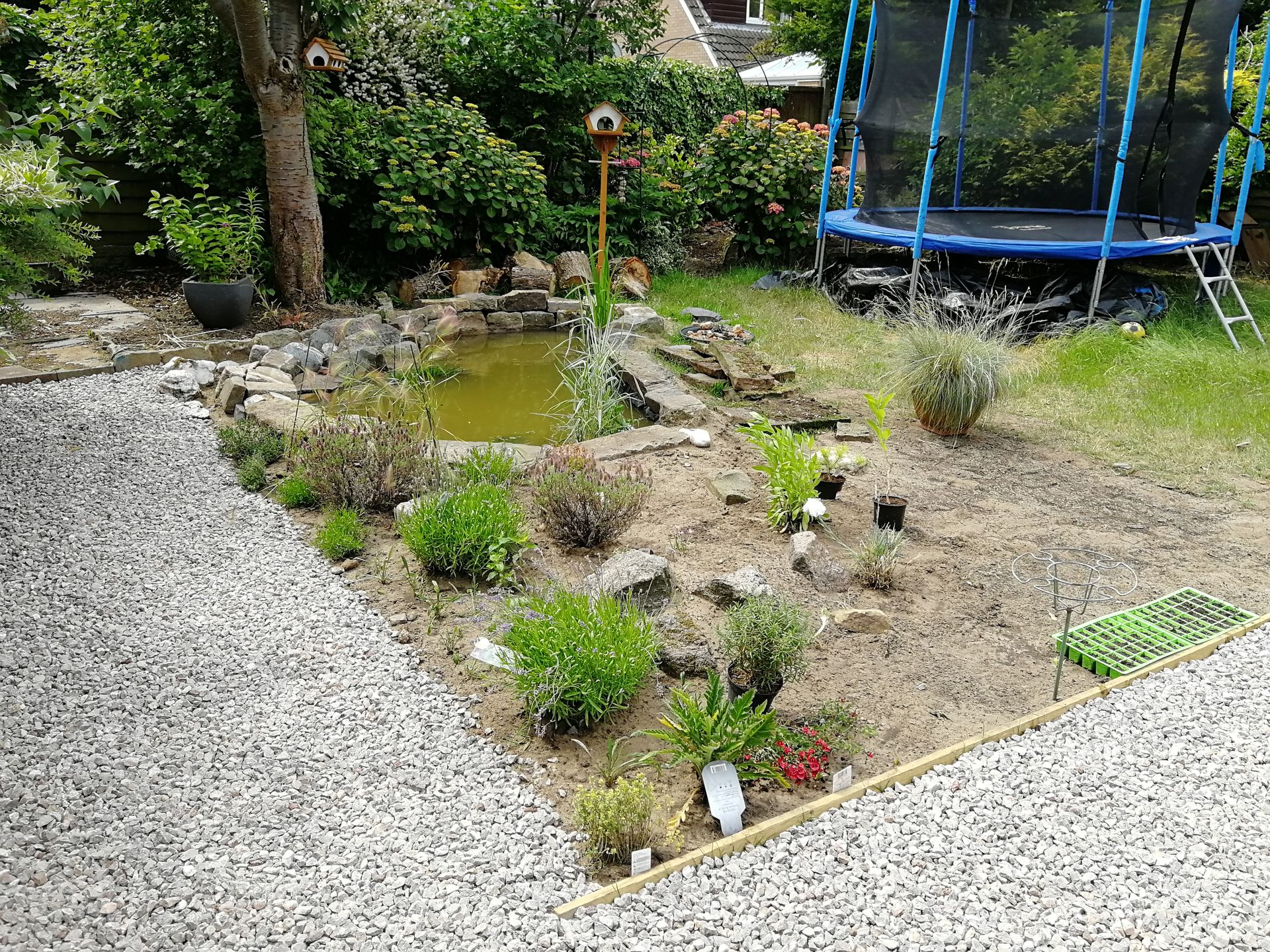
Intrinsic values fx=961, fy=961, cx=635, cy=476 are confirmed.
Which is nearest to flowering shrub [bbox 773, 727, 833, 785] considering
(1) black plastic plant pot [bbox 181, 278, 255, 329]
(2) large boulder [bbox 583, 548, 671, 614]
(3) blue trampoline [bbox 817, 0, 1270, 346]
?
(2) large boulder [bbox 583, 548, 671, 614]

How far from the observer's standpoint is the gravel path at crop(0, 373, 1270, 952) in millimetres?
2049

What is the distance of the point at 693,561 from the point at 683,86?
399 inches

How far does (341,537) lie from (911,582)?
2.22 metres

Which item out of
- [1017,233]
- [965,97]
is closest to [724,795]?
[1017,233]

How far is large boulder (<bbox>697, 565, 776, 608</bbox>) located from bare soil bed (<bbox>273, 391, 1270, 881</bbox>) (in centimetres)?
6

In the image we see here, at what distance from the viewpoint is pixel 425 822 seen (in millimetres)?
2363

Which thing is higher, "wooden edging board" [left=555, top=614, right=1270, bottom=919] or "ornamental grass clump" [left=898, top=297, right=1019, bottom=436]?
"ornamental grass clump" [left=898, top=297, right=1019, bottom=436]

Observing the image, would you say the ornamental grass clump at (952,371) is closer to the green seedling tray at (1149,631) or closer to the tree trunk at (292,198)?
the green seedling tray at (1149,631)

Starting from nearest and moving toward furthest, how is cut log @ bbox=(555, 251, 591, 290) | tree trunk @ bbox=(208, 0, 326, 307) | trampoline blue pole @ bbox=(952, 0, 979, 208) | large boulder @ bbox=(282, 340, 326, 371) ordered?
large boulder @ bbox=(282, 340, 326, 371)
tree trunk @ bbox=(208, 0, 326, 307)
cut log @ bbox=(555, 251, 591, 290)
trampoline blue pole @ bbox=(952, 0, 979, 208)

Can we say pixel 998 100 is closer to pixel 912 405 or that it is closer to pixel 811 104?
pixel 912 405

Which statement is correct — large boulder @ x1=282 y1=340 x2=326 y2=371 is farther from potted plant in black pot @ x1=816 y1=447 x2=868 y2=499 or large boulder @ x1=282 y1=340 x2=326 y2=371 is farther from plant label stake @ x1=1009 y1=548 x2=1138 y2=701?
plant label stake @ x1=1009 y1=548 x2=1138 y2=701

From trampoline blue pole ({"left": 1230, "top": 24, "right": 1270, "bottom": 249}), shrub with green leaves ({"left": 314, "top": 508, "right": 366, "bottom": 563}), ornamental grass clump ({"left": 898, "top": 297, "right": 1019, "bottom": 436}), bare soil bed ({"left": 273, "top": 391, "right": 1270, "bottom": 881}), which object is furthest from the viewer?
trampoline blue pole ({"left": 1230, "top": 24, "right": 1270, "bottom": 249})

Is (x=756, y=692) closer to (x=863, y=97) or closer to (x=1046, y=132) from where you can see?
(x=863, y=97)

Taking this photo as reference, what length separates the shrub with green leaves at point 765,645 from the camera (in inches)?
104
